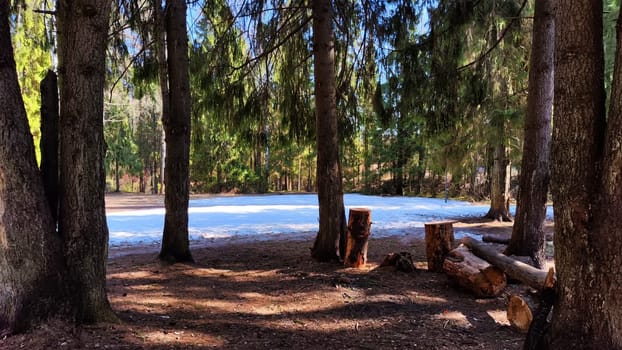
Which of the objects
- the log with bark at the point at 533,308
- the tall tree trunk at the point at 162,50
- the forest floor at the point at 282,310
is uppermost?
the tall tree trunk at the point at 162,50

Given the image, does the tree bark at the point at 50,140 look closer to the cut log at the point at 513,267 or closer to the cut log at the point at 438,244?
the cut log at the point at 513,267

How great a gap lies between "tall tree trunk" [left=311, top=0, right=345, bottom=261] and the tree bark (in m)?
3.73

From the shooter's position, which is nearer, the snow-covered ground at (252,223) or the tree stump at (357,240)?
the tree stump at (357,240)

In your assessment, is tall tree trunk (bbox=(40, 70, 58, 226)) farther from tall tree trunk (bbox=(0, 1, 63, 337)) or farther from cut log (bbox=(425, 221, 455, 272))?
cut log (bbox=(425, 221, 455, 272))

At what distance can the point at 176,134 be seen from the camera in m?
5.84

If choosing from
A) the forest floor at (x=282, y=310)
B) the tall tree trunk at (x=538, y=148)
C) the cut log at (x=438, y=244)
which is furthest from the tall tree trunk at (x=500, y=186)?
the cut log at (x=438, y=244)

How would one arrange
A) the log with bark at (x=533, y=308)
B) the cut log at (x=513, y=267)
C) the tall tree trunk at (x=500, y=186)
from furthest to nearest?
the tall tree trunk at (x=500, y=186) < the cut log at (x=513, y=267) < the log with bark at (x=533, y=308)

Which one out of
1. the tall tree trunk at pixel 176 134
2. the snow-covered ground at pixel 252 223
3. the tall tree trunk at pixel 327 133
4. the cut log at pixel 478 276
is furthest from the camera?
the snow-covered ground at pixel 252 223

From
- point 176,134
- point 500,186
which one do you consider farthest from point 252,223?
point 500,186

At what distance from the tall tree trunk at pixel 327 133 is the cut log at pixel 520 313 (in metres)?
2.88

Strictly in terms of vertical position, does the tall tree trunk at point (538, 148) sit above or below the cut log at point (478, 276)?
above

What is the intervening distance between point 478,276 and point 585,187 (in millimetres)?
2459

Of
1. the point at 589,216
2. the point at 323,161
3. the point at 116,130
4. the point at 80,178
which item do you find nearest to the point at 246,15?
the point at 323,161

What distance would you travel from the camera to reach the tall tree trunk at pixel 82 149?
2.77 meters
